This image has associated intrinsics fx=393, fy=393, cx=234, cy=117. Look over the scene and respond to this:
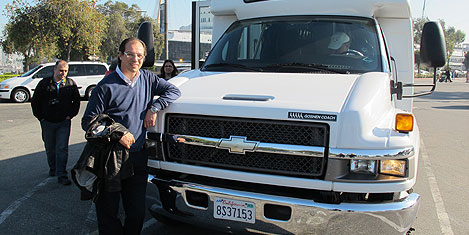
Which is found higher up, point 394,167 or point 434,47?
point 434,47

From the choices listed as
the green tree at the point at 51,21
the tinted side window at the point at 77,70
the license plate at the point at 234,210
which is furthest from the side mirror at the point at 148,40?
the green tree at the point at 51,21

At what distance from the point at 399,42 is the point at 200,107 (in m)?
2.91

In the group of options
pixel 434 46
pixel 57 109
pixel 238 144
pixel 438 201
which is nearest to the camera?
pixel 238 144

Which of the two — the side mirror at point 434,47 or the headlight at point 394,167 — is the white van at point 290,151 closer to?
the headlight at point 394,167

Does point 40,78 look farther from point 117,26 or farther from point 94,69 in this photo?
point 117,26

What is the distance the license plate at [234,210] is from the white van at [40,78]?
15.3 metres

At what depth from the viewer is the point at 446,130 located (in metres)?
10.5

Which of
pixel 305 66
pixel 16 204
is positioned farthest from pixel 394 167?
pixel 16 204

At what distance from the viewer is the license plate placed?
2932mm

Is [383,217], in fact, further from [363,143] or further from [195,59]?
[195,59]

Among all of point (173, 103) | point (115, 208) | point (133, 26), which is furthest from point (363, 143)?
point (133, 26)

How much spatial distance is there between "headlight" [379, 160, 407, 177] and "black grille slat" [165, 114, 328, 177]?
43 cm

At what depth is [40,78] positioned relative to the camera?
17.2 m

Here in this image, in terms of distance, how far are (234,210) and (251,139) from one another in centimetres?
55
